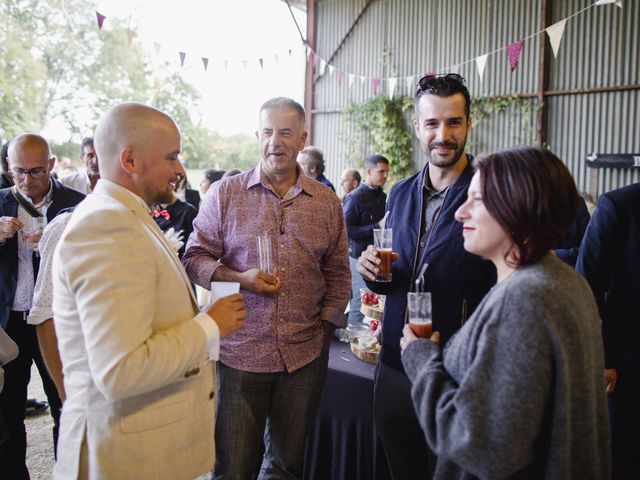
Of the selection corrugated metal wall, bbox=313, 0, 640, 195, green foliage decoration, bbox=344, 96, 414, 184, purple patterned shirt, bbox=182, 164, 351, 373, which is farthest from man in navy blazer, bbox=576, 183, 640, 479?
green foliage decoration, bbox=344, 96, 414, 184

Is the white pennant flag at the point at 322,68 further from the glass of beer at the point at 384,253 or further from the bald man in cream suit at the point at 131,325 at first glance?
the bald man in cream suit at the point at 131,325

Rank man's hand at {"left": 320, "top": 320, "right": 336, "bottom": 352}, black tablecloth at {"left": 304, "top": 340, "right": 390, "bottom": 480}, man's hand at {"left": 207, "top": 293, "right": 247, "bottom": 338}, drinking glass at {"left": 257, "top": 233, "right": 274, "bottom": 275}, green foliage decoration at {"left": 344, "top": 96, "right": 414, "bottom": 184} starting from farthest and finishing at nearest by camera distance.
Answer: green foliage decoration at {"left": 344, "top": 96, "right": 414, "bottom": 184} < black tablecloth at {"left": 304, "top": 340, "right": 390, "bottom": 480} < man's hand at {"left": 320, "top": 320, "right": 336, "bottom": 352} < drinking glass at {"left": 257, "top": 233, "right": 274, "bottom": 275} < man's hand at {"left": 207, "top": 293, "right": 247, "bottom": 338}

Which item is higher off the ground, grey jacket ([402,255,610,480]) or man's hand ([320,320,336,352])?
grey jacket ([402,255,610,480])

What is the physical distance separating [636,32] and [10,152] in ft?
26.6

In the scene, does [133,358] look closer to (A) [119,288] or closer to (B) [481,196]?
(A) [119,288]

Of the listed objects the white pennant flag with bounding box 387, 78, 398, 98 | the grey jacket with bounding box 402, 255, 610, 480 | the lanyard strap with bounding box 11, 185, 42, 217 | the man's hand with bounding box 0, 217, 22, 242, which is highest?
the white pennant flag with bounding box 387, 78, 398, 98

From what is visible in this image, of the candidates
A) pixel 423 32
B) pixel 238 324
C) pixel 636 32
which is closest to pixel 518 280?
pixel 238 324

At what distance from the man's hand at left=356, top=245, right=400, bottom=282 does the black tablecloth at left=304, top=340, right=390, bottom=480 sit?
2.82ft

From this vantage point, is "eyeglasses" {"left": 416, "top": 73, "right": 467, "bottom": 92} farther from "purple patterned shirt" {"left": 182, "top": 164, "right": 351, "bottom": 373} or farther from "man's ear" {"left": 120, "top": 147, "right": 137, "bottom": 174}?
"man's ear" {"left": 120, "top": 147, "right": 137, "bottom": 174}

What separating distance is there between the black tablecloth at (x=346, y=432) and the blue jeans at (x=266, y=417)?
0.52m

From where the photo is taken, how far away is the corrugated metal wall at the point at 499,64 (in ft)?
24.8

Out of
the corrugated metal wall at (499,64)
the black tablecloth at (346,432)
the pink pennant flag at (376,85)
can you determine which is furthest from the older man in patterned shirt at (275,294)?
the pink pennant flag at (376,85)

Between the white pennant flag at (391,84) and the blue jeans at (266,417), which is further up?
the white pennant flag at (391,84)

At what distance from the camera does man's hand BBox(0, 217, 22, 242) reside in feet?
8.63
